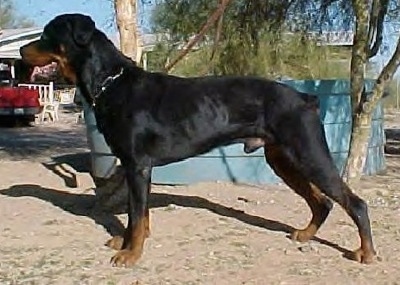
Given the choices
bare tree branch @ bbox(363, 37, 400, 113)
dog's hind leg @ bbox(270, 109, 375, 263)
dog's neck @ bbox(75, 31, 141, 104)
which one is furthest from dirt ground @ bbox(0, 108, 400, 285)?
dog's neck @ bbox(75, 31, 141, 104)

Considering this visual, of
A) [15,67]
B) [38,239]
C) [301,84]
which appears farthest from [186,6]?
[15,67]

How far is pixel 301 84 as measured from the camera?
11367 millimetres

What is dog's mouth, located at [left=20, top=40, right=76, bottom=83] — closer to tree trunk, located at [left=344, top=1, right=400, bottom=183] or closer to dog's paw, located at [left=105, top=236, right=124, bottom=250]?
dog's paw, located at [left=105, top=236, right=124, bottom=250]

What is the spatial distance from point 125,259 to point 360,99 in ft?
15.2

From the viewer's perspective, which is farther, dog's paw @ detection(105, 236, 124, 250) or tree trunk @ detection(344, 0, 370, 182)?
tree trunk @ detection(344, 0, 370, 182)

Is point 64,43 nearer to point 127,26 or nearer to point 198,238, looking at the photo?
point 198,238

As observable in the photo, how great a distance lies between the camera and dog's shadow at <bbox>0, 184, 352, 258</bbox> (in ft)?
26.3

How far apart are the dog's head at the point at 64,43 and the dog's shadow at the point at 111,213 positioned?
5.47ft

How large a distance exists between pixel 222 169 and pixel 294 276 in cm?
467

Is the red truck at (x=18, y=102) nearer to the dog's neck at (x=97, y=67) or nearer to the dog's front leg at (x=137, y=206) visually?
the dog's neck at (x=97, y=67)

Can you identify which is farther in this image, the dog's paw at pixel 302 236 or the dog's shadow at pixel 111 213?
the dog's shadow at pixel 111 213

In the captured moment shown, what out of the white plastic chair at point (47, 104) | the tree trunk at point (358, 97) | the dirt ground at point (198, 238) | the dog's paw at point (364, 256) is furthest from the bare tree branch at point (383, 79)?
the white plastic chair at point (47, 104)

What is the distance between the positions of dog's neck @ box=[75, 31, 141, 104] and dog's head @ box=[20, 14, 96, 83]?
7 cm

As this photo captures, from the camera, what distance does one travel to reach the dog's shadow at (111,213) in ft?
26.3
